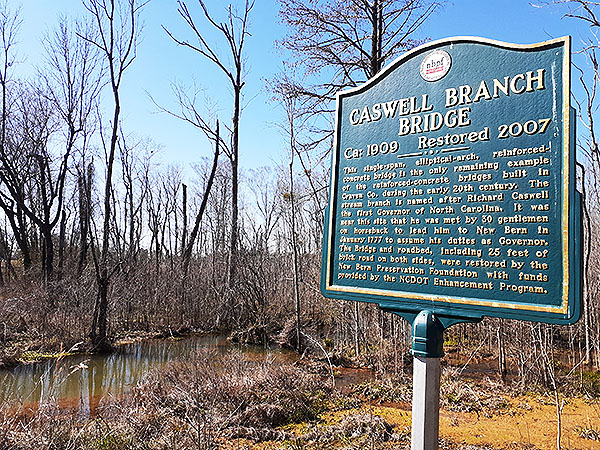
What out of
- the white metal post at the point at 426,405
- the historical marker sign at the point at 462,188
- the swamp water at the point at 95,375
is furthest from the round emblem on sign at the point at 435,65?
the swamp water at the point at 95,375

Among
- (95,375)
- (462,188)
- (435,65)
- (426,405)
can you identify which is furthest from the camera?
(95,375)

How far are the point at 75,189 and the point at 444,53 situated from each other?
29954 mm

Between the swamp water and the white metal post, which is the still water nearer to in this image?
the swamp water

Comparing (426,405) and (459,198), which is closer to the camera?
(426,405)

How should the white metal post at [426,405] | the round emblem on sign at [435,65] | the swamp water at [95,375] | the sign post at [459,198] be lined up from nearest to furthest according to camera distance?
the sign post at [459,198], the white metal post at [426,405], the round emblem on sign at [435,65], the swamp water at [95,375]

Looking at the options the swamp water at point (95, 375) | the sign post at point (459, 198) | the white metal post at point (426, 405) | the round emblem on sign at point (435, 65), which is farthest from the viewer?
the swamp water at point (95, 375)

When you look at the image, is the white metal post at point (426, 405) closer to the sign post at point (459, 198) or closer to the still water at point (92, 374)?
the sign post at point (459, 198)

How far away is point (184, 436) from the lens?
5.18 meters

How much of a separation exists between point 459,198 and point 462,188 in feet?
0.24

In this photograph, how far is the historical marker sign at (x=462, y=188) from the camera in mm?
2686

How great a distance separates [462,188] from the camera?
9.98 feet

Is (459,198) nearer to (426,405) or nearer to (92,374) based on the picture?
(426,405)

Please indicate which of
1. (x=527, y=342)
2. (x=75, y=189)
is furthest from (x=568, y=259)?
(x=75, y=189)

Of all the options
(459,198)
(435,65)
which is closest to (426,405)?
(459,198)
